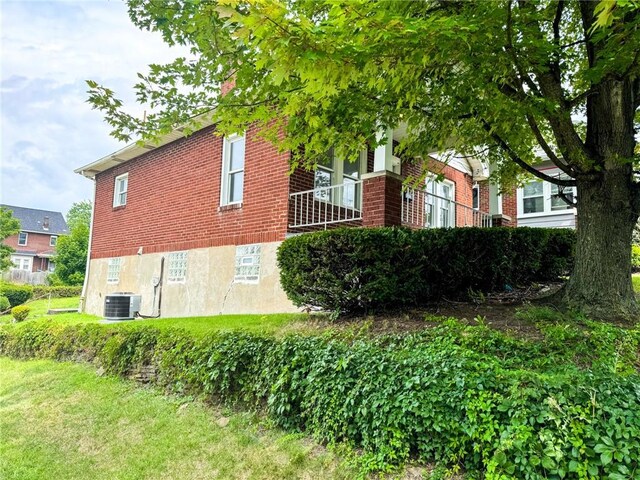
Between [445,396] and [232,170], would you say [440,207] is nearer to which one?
[232,170]

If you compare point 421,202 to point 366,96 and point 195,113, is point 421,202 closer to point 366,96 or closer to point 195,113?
point 366,96

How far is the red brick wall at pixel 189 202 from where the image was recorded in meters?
8.76

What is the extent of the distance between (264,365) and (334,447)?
126 cm

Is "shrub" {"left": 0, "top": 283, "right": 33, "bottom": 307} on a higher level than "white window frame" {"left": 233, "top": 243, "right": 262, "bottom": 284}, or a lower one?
lower

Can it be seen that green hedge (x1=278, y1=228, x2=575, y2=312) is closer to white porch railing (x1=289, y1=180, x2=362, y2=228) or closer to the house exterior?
white porch railing (x1=289, y1=180, x2=362, y2=228)

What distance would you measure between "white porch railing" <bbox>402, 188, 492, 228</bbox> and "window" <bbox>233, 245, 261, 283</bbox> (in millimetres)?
3313

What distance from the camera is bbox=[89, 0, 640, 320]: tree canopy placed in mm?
3227

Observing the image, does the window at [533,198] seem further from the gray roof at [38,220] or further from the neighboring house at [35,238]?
the gray roof at [38,220]

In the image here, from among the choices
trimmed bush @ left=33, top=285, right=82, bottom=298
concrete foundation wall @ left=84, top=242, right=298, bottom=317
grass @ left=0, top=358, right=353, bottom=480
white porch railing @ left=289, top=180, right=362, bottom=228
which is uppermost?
white porch railing @ left=289, top=180, right=362, bottom=228

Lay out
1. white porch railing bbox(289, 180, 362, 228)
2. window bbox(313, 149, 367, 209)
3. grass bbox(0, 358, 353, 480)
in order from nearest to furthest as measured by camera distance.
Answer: grass bbox(0, 358, 353, 480), white porch railing bbox(289, 180, 362, 228), window bbox(313, 149, 367, 209)

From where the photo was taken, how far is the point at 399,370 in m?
3.35

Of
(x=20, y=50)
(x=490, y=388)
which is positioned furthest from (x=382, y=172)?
(x=20, y=50)

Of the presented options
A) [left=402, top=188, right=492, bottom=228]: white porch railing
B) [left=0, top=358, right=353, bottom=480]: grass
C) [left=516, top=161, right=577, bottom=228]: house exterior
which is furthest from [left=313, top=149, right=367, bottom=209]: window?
[left=516, top=161, right=577, bottom=228]: house exterior

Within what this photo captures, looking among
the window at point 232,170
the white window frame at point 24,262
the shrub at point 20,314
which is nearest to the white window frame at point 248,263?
the window at point 232,170
